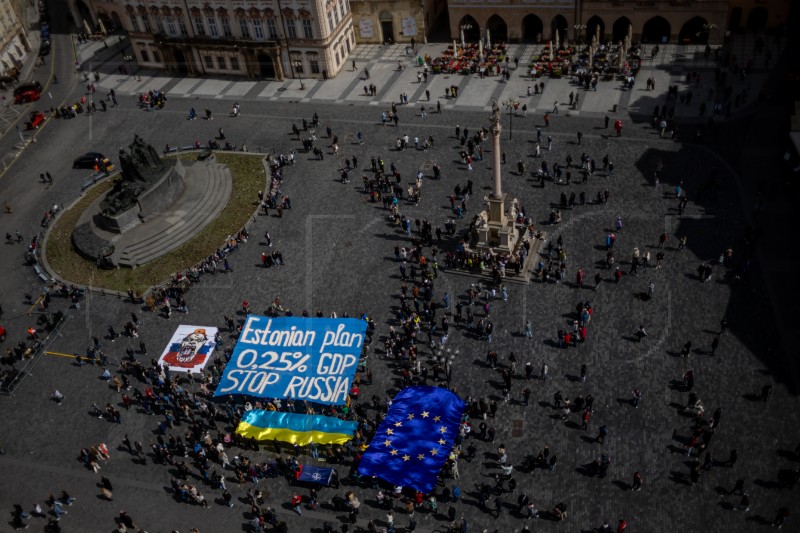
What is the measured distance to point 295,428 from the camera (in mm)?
46781

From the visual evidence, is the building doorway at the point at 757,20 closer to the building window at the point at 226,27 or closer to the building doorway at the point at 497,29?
the building doorway at the point at 497,29

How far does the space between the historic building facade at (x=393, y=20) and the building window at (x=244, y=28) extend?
14.3 metres

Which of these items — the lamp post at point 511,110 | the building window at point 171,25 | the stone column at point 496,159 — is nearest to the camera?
the stone column at point 496,159

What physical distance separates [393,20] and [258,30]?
58.3ft

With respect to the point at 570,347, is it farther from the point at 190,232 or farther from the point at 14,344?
the point at 14,344

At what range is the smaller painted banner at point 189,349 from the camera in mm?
53625

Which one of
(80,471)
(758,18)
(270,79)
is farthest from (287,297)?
(758,18)

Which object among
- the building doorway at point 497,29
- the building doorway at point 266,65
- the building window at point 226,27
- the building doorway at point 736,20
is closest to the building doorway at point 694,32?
the building doorway at point 736,20

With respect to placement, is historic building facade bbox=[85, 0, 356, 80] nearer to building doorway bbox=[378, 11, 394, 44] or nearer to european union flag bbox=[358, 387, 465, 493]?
building doorway bbox=[378, 11, 394, 44]

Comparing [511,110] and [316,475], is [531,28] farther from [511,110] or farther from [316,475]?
[316,475]

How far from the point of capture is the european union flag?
140 ft

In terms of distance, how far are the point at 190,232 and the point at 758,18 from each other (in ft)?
224

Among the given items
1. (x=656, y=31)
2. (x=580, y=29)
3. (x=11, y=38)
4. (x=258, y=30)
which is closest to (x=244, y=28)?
(x=258, y=30)

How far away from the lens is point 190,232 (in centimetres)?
6719
